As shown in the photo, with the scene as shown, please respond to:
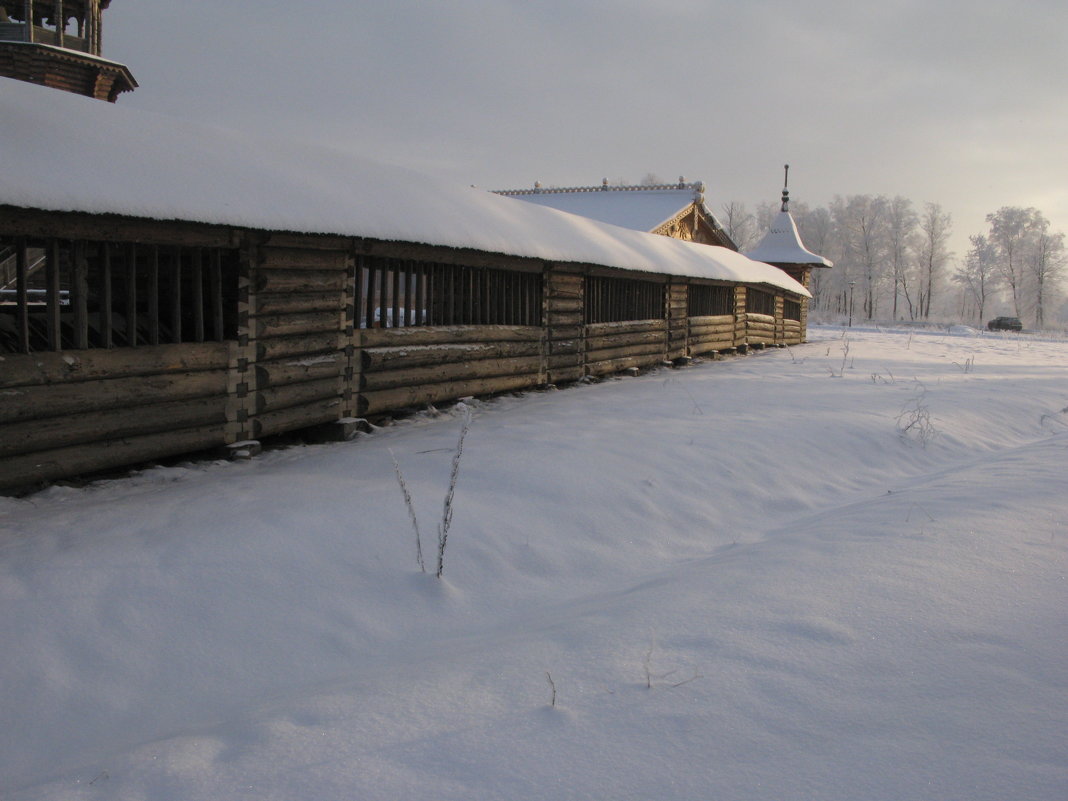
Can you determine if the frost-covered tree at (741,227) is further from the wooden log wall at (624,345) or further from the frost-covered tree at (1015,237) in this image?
the wooden log wall at (624,345)

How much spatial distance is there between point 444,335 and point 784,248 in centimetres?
2670

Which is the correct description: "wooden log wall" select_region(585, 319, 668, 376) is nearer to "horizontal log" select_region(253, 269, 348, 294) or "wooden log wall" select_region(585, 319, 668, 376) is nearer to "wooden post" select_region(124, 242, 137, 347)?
"horizontal log" select_region(253, 269, 348, 294)

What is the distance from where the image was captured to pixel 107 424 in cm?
521

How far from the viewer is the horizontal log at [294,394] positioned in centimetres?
633

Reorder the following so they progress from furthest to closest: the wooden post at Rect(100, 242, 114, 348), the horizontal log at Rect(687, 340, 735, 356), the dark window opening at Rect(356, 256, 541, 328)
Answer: the horizontal log at Rect(687, 340, 735, 356), the dark window opening at Rect(356, 256, 541, 328), the wooden post at Rect(100, 242, 114, 348)

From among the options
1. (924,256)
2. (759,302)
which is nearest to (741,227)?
(924,256)

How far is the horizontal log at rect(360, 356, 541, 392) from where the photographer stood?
7.58 metres

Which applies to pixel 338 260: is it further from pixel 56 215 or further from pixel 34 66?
pixel 34 66

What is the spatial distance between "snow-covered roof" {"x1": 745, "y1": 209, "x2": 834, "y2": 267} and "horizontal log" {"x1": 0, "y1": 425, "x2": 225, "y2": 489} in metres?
28.9

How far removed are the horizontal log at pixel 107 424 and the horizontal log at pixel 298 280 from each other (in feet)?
3.40

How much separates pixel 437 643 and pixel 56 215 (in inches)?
148

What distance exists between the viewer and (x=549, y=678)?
8.89 ft

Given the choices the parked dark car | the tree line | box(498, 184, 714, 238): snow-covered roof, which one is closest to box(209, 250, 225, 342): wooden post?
box(498, 184, 714, 238): snow-covered roof

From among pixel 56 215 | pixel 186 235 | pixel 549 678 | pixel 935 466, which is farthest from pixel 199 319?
pixel 935 466
